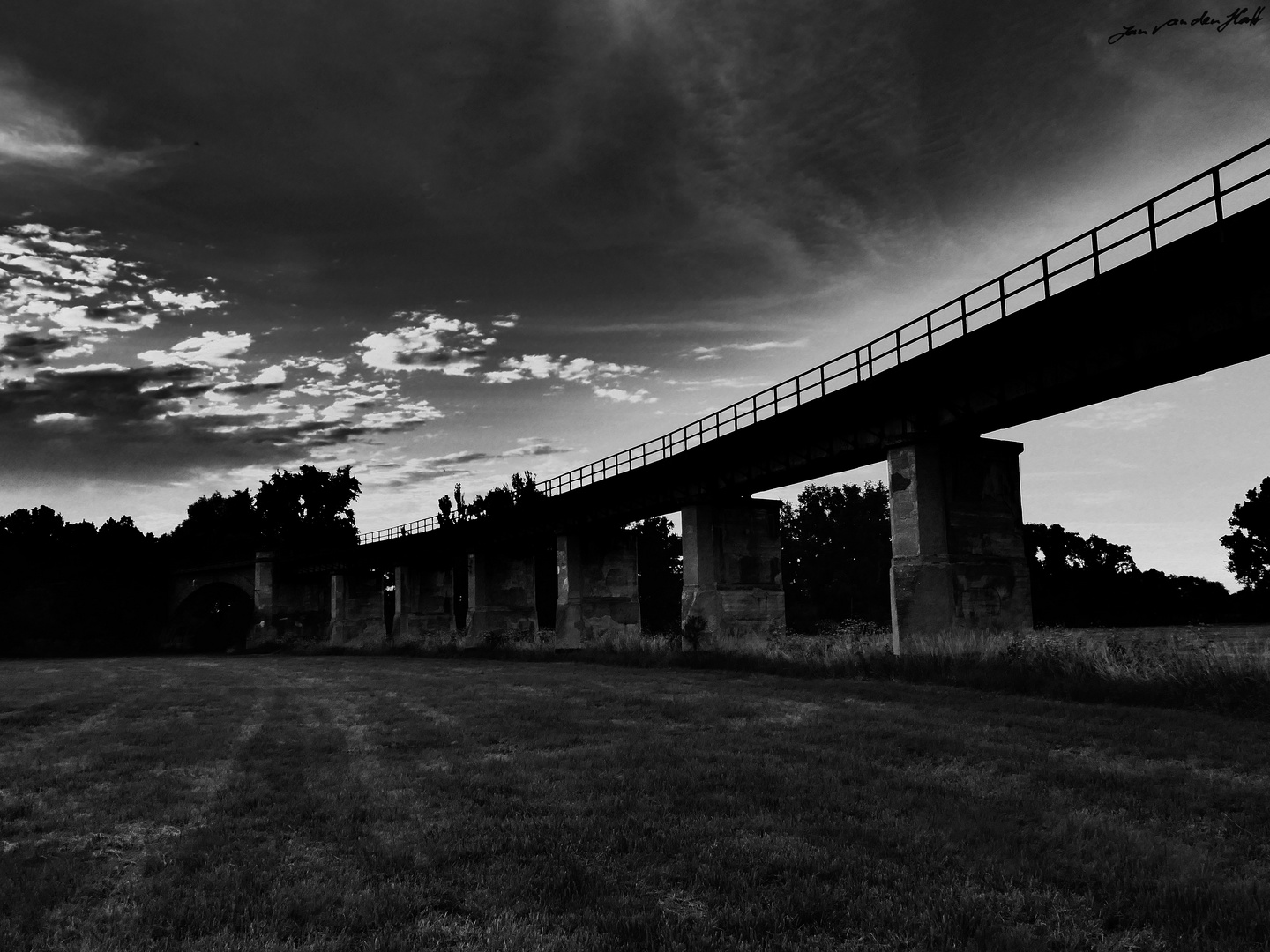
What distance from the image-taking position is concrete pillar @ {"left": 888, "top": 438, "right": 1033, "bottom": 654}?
24484mm

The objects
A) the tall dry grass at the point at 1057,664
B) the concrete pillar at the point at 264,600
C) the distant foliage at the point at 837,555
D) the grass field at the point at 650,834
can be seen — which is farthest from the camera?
the distant foliage at the point at 837,555

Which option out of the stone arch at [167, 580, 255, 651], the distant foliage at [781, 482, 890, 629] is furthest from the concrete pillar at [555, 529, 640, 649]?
the stone arch at [167, 580, 255, 651]

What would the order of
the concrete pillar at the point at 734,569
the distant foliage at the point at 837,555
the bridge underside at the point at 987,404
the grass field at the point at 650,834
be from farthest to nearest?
the distant foliage at the point at 837,555, the concrete pillar at the point at 734,569, the bridge underside at the point at 987,404, the grass field at the point at 650,834

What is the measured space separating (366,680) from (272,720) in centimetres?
1065

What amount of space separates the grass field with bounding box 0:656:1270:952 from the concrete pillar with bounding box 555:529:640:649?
31.1m

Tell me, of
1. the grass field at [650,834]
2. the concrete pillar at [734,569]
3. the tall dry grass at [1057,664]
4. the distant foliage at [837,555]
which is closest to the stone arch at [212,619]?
the distant foliage at [837,555]

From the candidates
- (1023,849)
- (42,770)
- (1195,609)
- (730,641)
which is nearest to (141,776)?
(42,770)

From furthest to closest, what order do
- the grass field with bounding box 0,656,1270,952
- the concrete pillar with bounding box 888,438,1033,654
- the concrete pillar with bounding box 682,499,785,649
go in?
the concrete pillar with bounding box 682,499,785,649 → the concrete pillar with bounding box 888,438,1033,654 → the grass field with bounding box 0,656,1270,952

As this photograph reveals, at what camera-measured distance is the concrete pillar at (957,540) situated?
80.3 feet

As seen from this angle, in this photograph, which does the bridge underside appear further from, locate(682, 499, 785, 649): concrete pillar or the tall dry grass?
the tall dry grass

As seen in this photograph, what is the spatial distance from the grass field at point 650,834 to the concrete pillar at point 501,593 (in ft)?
135

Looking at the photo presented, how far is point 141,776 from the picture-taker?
958cm

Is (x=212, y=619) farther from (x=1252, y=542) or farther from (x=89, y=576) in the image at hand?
(x=1252, y=542)

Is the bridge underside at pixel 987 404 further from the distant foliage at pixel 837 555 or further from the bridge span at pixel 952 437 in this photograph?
the distant foliage at pixel 837 555
